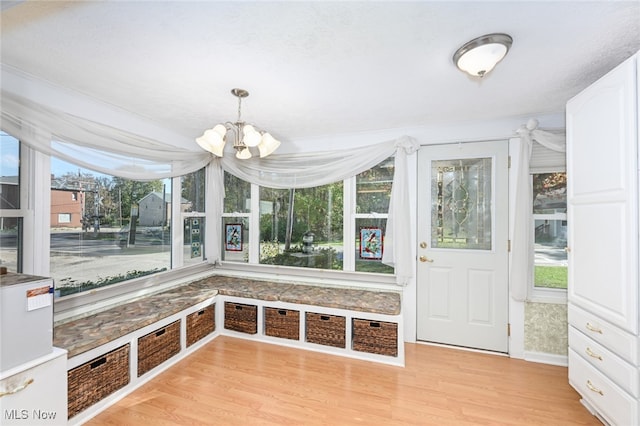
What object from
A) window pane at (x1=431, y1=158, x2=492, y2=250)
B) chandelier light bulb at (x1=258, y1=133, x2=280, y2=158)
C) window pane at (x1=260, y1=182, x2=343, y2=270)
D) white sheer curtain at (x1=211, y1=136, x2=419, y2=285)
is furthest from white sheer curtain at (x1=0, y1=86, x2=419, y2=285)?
chandelier light bulb at (x1=258, y1=133, x2=280, y2=158)

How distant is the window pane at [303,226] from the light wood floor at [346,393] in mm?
1100

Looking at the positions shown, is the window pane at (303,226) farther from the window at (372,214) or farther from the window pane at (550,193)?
the window pane at (550,193)

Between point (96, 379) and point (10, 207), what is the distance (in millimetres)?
1290

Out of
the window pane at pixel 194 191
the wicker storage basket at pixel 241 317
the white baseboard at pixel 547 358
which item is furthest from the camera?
the window pane at pixel 194 191

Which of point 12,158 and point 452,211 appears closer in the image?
point 12,158

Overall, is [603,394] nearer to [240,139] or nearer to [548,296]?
[548,296]

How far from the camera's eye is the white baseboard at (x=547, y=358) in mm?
2562

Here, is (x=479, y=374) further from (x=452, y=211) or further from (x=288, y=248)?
(x=288, y=248)

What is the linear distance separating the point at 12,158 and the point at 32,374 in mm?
1419

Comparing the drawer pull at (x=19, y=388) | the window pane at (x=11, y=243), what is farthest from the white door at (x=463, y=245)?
the window pane at (x=11, y=243)

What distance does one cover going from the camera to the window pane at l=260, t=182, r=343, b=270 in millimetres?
3365

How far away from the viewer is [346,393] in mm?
2137

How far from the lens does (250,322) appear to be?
9.82 ft

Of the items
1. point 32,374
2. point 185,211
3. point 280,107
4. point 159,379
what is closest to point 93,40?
point 280,107
